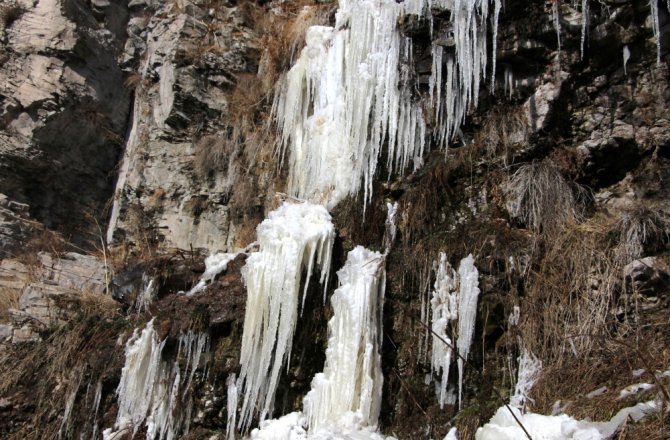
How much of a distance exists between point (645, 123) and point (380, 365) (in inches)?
113

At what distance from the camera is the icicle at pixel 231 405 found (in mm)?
4340

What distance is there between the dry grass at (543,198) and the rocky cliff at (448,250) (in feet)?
0.04

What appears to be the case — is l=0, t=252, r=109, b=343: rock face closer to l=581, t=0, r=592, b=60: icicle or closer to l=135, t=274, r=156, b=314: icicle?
l=135, t=274, r=156, b=314: icicle

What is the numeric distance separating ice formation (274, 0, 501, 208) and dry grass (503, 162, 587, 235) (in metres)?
0.74

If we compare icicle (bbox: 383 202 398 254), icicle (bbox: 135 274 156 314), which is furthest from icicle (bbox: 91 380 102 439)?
icicle (bbox: 383 202 398 254)

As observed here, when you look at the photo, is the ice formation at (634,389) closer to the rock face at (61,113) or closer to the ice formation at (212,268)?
the ice formation at (212,268)

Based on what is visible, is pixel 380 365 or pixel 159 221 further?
pixel 159 221

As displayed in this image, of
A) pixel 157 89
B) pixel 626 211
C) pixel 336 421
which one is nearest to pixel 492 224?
pixel 626 211

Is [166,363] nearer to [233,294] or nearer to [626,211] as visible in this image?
[233,294]

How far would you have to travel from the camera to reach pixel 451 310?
4.13m

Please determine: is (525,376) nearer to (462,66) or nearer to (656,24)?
(462,66)

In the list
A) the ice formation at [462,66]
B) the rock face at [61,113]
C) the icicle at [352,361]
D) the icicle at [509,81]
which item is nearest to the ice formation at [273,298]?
the icicle at [352,361]

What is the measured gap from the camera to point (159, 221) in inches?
289

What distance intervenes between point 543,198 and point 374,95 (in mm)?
1838
